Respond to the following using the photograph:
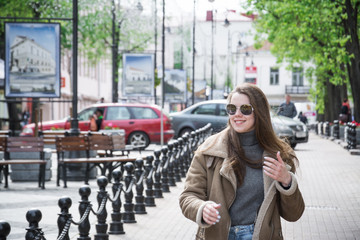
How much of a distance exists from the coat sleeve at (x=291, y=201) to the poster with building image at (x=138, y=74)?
29.4 metres

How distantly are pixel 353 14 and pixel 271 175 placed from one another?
25082mm

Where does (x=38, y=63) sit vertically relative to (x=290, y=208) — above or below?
above

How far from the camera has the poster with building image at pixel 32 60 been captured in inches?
658

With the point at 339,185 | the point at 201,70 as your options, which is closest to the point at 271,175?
the point at 339,185

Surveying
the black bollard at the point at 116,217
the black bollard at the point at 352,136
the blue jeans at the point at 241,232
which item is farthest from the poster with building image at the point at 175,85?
the blue jeans at the point at 241,232

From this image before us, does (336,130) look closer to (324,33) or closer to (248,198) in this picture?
(324,33)

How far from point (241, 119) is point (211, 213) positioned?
0.61 meters

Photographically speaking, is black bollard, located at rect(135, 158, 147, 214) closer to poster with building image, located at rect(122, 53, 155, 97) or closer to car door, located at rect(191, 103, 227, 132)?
car door, located at rect(191, 103, 227, 132)

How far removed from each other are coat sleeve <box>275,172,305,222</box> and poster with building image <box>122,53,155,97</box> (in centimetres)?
2937

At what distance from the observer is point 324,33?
3506cm

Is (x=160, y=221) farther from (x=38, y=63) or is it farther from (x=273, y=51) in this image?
(x=273, y=51)

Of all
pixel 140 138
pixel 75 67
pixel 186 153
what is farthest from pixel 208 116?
pixel 75 67

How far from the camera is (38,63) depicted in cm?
1706

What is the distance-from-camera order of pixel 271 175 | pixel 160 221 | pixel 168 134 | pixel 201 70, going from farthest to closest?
pixel 201 70 → pixel 168 134 → pixel 160 221 → pixel 271 175
